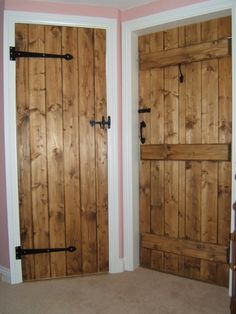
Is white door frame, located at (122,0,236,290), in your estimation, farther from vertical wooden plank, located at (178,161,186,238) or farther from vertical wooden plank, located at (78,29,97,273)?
vertical wooden plank, located at (178,161,186,238)

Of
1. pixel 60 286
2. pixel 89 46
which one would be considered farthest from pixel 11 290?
pixel 89 46

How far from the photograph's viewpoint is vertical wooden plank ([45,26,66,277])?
225 cm

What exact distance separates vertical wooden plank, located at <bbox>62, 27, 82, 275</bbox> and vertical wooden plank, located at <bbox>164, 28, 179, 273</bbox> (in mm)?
713

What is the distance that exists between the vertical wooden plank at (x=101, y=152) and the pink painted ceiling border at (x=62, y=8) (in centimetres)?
14

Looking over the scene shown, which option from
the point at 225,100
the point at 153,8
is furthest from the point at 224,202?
the point at 153,8

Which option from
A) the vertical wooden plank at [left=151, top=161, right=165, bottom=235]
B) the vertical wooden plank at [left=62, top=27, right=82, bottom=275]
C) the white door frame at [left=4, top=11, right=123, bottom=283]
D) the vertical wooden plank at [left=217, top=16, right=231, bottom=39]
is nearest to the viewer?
the vertical wooden plank at [left=217, top=16, right=231, bottom=39]

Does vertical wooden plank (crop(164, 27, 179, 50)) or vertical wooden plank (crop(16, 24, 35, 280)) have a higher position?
vertical wooden plank (crop(164, 27, 179, 50))

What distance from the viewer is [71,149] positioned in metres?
2.30

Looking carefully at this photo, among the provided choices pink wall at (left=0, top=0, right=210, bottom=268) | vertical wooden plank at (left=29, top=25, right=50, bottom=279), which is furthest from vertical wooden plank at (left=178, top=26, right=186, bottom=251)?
vertical wooden plank at (left=29, top=25, right=50, bottom=279)

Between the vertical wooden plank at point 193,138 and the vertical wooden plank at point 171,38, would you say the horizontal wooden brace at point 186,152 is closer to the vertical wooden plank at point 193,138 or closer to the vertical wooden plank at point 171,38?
the vertical wooden plank at point 193,138

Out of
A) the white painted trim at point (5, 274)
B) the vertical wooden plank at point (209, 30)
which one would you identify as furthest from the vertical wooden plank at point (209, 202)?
the white painted trim at point (5, 274)

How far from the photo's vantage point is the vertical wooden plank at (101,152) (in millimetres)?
2312

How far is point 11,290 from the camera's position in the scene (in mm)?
2129

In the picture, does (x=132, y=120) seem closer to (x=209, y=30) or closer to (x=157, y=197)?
(x=157, y=197)
